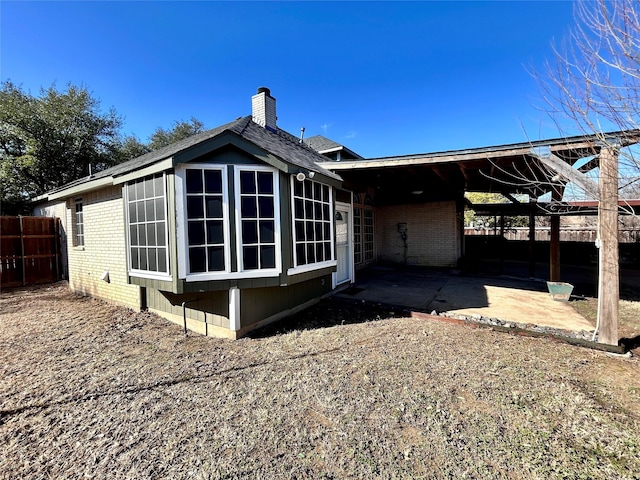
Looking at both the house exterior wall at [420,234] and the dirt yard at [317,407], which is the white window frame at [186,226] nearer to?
the dirt yard at [317,407]

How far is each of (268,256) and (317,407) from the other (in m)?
2.53

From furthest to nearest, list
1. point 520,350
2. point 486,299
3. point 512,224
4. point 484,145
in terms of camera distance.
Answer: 1. point 512,224
2. point 486,299
3. point 484,145
4. point 520,350

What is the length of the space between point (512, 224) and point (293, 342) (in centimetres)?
2574

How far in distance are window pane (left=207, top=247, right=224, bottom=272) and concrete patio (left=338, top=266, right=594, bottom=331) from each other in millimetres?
3505

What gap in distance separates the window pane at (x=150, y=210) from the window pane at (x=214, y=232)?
3.55 feet

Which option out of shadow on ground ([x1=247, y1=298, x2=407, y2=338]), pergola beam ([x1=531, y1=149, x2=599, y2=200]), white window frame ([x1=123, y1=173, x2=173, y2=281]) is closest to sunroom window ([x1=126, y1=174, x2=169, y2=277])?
white window frame ([x1=123, y1=173, x2=173, y2=281])

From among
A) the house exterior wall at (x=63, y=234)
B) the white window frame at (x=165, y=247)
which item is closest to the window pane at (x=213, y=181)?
the white window frame at (x=165, y=247)

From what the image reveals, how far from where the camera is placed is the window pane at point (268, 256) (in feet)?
15.1

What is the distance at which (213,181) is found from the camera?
434cm

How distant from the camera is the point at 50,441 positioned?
7.59 ft

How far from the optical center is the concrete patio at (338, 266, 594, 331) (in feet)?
17.6

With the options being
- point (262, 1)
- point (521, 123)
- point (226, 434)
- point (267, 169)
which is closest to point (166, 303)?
point (267, 169)

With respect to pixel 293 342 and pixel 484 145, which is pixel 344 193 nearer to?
pixel 484 145

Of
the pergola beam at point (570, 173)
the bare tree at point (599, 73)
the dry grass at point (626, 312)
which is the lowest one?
the dry grass at point (626, 312)
